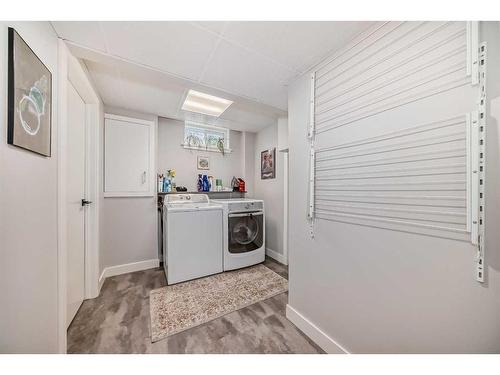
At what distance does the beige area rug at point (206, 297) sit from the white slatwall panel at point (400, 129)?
1.29m

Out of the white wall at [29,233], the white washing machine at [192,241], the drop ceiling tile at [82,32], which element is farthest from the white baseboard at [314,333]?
the drop ceiling tile at [82,32]

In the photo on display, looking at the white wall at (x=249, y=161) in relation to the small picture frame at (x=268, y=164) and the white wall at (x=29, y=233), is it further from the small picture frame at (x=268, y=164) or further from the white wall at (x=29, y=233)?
the white wall at (x=29, y=233)

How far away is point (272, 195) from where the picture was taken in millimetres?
3100

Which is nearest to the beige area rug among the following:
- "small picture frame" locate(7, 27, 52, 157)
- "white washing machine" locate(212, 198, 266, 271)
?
"white washing machine" locate(212, 198, 266, 271)

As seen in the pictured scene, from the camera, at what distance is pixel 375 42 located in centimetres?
106

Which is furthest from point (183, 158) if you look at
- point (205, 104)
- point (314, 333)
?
point (314, 333)

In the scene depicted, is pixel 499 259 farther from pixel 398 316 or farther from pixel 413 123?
pixel 413 123

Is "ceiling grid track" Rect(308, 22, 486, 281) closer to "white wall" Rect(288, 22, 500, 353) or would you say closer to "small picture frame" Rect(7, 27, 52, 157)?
"white wall" Rect(288, 22, 500, 353)

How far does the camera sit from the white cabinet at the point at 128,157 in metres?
2.32

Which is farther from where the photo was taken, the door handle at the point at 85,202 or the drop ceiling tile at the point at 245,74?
the door handle at the point at 85,202

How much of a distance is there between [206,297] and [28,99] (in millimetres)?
1991

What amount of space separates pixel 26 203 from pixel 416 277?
6.23 ft
